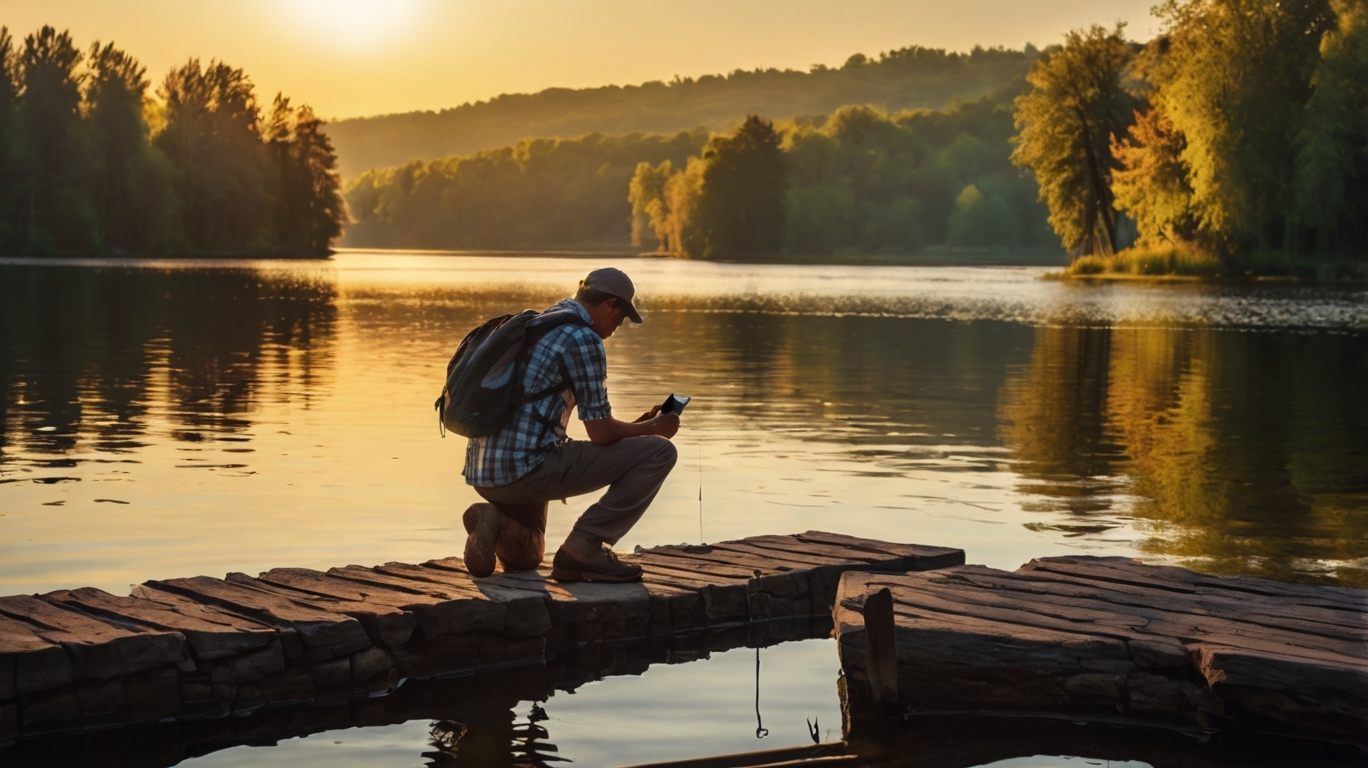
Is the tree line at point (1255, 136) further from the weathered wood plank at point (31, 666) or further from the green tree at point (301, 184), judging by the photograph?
the green tree at point (301, 184)

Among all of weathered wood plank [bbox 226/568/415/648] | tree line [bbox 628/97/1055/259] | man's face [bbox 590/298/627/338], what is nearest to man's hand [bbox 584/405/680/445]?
man's face [bbox 590/298/627/338]

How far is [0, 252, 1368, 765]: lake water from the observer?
10773 mm

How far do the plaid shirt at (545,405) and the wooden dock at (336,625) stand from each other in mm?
587

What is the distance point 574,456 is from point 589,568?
0.59m

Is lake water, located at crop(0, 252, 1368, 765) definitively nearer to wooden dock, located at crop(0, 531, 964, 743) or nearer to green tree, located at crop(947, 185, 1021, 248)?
wooden dock, located at crop(0, 531, 964, 743)

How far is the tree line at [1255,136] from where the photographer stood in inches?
2534

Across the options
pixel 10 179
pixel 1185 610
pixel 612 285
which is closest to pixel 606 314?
pixel 612 285

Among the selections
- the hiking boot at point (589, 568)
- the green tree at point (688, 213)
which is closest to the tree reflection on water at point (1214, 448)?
the hiking boot at point (589, 568)

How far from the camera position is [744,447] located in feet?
53.2

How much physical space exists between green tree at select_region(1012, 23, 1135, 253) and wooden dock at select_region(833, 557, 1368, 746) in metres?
74.7

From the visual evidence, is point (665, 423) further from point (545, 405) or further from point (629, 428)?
point (545, 405)

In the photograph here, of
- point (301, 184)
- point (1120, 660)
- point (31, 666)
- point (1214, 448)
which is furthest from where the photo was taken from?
point (301, 184)

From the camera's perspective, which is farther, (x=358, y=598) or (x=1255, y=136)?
(x=1255, y=136)

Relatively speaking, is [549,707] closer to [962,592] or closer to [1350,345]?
[962,592]
